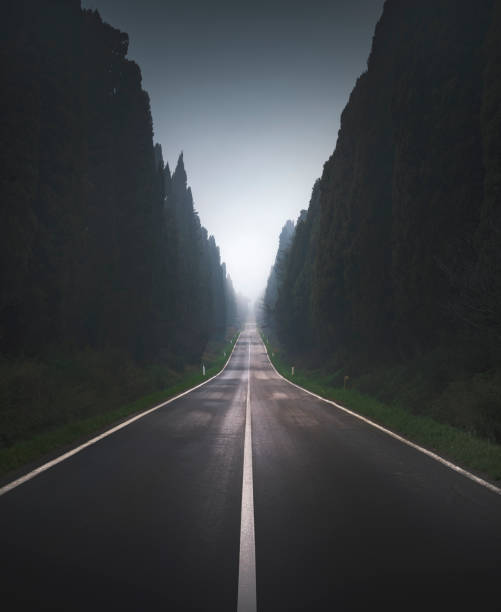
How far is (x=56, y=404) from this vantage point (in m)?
11.1

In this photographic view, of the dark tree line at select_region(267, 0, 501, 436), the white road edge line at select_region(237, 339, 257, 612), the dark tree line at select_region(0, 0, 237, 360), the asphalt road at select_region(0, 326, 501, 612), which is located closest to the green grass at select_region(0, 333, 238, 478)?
the asphalt road at select_region(0, 326, 501, 612)

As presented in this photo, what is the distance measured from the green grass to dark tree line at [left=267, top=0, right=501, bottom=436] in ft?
32.7

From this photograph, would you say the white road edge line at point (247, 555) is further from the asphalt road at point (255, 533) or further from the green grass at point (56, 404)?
the green grass at point (56, 404)

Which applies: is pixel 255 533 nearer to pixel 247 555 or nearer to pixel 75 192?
pixel 247 555

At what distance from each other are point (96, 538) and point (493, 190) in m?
12.2


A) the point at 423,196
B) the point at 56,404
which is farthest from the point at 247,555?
the point at 423,196

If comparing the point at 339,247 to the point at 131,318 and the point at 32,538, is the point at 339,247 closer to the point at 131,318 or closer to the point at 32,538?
the point at 131,318

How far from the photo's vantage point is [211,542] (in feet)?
12.8

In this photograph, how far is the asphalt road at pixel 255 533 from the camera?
10.1 ft

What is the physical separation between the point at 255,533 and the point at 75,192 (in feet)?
51.7

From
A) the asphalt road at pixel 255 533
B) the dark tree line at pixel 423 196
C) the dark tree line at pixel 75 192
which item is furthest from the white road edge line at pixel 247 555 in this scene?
the dark tree line at pixel 75 192

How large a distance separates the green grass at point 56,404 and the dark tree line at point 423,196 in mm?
9953

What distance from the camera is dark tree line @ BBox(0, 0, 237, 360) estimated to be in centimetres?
1266

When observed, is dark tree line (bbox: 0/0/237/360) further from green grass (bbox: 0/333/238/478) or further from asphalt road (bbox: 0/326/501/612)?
asphalt road (bbox: 0/326/501/612)
